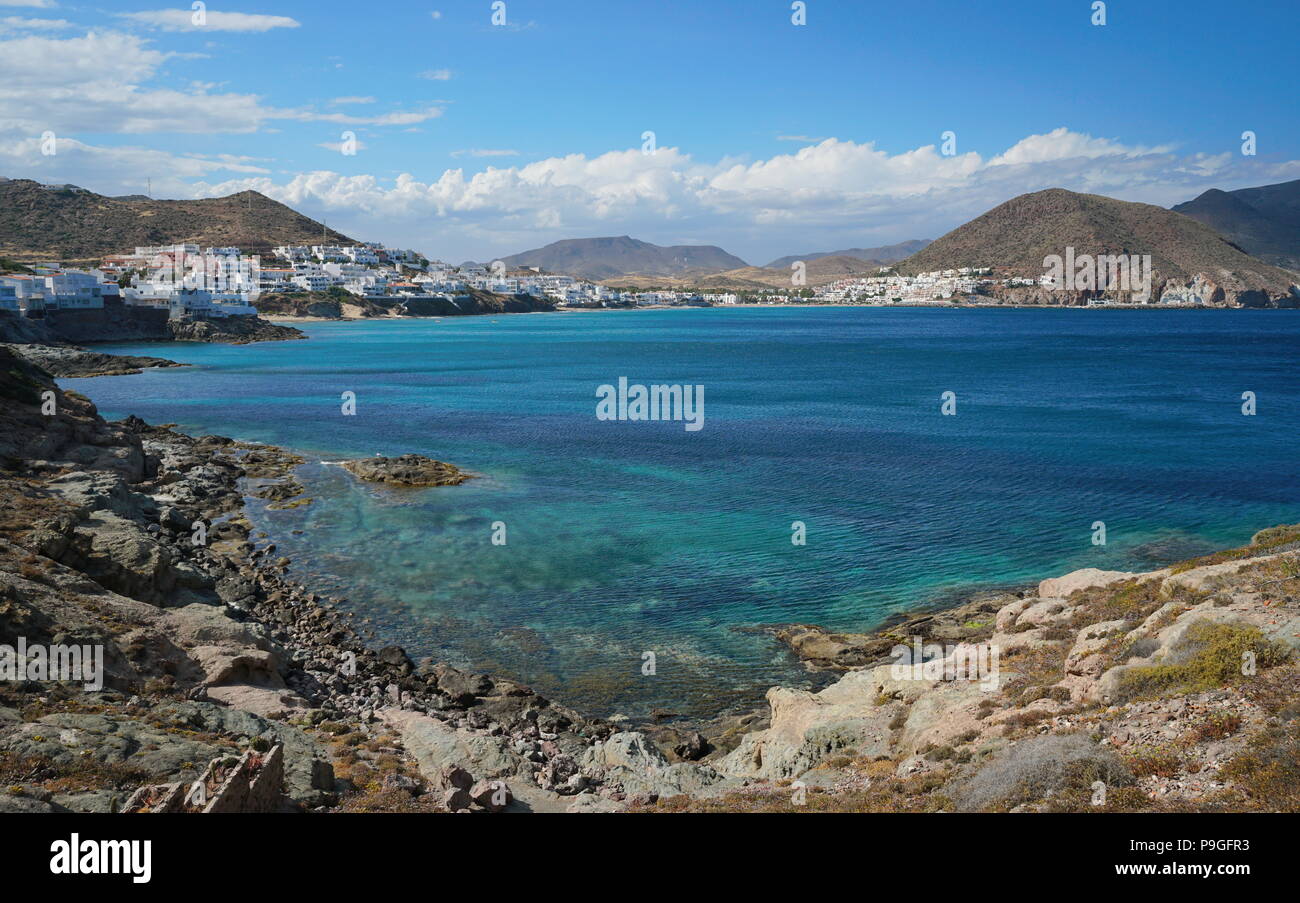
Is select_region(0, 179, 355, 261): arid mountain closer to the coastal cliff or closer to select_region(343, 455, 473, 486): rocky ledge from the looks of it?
the coastal cliff

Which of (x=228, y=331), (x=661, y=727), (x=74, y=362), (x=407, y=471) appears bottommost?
(x=661, y=727)

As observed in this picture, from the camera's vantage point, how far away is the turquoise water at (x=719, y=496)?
2098 centimetres

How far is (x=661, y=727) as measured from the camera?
16.0m

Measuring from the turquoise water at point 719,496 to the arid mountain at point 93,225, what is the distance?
104 meters

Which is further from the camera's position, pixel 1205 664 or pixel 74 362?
pixel 74 362

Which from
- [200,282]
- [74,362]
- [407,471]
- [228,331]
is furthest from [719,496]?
[200,282]

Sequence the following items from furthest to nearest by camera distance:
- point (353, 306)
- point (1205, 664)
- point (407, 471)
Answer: point (353, 306), point (407, 471), point (1205, 664)

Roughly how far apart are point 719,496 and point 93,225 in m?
181

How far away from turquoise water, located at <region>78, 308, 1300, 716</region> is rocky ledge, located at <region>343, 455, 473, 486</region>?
4.43ft

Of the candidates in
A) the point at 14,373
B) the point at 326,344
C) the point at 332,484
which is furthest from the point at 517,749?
the point at 326,344

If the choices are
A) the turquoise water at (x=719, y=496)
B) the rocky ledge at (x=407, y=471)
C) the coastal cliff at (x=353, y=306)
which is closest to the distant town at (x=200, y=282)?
the coastal cliff at (x=353, y=306)

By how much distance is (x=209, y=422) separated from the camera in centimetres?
4997

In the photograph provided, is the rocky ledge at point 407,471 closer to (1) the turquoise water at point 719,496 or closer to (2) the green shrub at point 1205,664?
(1) the turquoise water at point 719,496

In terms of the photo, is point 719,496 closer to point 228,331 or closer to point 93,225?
point 228,331
